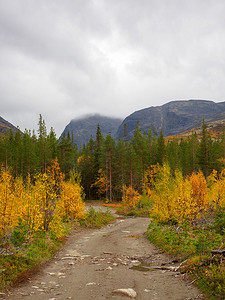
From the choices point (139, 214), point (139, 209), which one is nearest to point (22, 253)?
point (139, 214)

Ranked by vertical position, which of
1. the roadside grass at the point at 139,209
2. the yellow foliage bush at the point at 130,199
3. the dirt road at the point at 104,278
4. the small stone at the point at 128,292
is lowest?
the roadside grass at the point at 139,209

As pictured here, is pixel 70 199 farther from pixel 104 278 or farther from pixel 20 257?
pixel 104 278

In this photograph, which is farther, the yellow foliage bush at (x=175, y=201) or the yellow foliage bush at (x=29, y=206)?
the yellow foliage bush at (x=175, y=201)

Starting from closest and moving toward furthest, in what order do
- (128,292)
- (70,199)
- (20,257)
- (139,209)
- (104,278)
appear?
(128,292), (104,278), (20,257), (70,199), (139,209)

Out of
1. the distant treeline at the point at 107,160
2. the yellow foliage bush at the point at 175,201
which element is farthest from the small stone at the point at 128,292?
the distant treeline at the point at 107,160

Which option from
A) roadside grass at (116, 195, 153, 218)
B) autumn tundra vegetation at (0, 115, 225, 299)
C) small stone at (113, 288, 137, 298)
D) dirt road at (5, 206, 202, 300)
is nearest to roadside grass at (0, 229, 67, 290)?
autumn tundra vegetation at (0, 115, 225, 299)

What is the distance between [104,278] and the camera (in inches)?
335

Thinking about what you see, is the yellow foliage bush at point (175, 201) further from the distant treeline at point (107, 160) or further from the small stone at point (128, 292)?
the distant treeline at point (107, 160)

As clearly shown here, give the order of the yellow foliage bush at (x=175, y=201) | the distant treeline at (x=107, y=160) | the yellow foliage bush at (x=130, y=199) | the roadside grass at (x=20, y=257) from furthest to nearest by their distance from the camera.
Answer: the distant treeline at (x=107, y=160), the yellow foliage bush at (x=130, y=199), the yellow foliage bush at (x=175, y=201), the roadside grass at (x=20, y=257)

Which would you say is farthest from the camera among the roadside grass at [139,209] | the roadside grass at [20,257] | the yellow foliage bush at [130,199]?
the yellow foliage bush at [130,199]

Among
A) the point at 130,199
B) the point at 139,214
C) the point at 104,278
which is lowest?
the point at 139,214

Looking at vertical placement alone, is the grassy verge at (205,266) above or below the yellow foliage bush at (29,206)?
below

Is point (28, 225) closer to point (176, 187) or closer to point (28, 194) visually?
point (28, 194)

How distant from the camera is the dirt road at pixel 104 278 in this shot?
6961 mm
